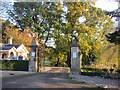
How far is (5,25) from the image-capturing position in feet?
100

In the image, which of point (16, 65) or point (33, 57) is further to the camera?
point (16, 65)

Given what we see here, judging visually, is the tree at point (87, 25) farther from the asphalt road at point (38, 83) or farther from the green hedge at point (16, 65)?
the asphalt road at point (38, 83)

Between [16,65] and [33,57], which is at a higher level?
[33,57]

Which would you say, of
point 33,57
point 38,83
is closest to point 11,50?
point 33,57

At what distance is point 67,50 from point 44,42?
3.00m

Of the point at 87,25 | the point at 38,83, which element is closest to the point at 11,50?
the point at 87,25

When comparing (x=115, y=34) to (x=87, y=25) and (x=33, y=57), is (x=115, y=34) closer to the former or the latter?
(x=33, y=57)

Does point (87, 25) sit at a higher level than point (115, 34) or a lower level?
higher

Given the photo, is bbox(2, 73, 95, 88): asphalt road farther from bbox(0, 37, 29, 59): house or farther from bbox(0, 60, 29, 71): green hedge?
bbox(0, 37, 29, 59): house

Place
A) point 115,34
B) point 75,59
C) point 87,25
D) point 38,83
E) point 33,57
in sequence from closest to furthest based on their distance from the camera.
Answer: point 38,83
point 115,34
point 75,59
point 33,57
point 87,25

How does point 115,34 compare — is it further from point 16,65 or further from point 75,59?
point 16,65

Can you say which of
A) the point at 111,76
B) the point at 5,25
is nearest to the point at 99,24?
the point at 5,25

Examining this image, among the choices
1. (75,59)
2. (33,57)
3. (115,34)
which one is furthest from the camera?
(33,57)

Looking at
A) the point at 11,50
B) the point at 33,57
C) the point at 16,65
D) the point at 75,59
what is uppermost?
the point at 11,50
